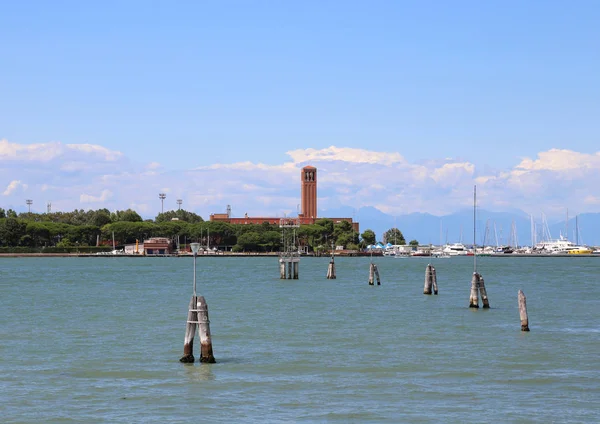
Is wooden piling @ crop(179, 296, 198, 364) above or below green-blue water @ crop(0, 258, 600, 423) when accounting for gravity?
above

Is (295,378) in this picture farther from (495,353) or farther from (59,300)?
(59,300)

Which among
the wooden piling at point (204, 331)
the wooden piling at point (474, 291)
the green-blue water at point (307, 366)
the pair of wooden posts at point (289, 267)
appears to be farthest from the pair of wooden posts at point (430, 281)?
the wooden piling at point (204, 331)

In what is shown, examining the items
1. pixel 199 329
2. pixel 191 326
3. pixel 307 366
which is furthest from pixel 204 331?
pixel 307 366

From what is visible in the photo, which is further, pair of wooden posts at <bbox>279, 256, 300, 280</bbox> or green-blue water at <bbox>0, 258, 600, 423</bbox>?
pair of wooden posts at <bbox>279, 256, 300, 280</bbox>

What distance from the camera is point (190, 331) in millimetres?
29844

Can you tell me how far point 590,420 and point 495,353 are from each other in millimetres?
11453

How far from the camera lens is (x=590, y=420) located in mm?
23516

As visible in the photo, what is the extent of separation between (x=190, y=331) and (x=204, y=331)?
0.51m

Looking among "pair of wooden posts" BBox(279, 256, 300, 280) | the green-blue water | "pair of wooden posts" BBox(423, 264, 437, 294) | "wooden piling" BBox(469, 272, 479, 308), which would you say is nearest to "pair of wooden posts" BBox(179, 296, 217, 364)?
the green-blue water

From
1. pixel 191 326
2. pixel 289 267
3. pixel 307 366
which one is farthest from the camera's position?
pixel 289 267

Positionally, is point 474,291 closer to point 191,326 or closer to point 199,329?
point 199,329

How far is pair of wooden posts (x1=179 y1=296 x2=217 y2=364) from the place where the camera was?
2880 centimetres

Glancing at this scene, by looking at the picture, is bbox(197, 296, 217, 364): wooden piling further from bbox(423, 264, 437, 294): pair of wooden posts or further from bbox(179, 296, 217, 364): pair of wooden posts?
bbox(423, 264, 437, 294): pair of wooden posts

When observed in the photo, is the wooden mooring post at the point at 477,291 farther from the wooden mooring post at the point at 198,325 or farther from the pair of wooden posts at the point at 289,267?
the pair of wooden posts at the point at 289,267
